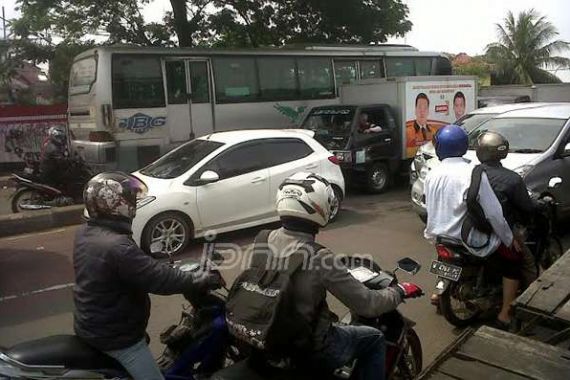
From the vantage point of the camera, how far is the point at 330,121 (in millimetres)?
11156

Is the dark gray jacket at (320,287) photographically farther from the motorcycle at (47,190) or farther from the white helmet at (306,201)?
the motorcycle at (47,190)

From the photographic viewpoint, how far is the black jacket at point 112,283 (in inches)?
97.7

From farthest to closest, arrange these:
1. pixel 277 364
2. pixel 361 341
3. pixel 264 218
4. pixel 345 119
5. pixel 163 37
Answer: pixel 163 37 < pixel 345 119 < pixel 264 218 < pixel 361 341 < pixel 277 364

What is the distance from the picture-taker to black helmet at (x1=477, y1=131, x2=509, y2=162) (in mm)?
4375

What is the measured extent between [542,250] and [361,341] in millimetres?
2850

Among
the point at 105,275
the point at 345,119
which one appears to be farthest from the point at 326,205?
the point at 345,119

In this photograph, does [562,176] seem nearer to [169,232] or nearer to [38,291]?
[169,232]

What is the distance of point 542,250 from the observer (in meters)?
4.80

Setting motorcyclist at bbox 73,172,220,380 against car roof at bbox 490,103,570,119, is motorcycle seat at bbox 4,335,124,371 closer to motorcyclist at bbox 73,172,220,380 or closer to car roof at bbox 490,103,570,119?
motorcyclist at bbox 73,172,220,380

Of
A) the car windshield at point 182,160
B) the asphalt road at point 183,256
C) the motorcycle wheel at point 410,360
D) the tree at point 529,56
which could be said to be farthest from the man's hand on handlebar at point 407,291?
the tree at point 529,56

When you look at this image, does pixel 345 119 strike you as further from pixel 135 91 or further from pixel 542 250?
pixel 542 250

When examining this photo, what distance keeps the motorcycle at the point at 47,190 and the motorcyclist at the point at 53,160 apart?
0.09 m

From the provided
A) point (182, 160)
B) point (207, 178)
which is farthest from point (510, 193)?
point (182, 160)

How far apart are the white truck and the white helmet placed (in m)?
7.87
